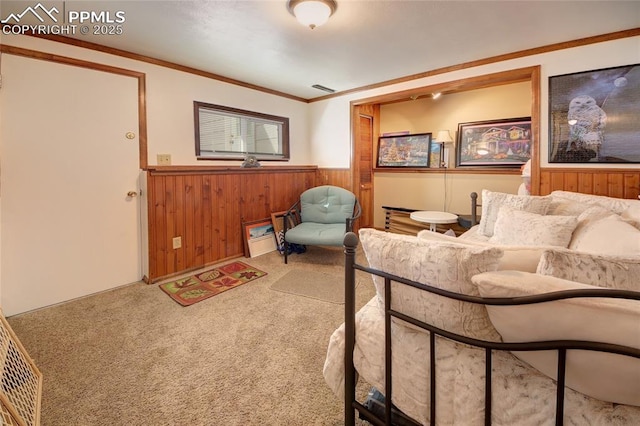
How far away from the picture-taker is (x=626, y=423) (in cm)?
75

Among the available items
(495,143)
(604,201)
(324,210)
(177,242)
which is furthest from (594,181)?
(177,242)

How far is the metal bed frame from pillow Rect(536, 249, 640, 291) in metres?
0.20

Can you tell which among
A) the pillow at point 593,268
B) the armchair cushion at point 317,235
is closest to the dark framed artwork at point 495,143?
the armchair cushion at point 317,235

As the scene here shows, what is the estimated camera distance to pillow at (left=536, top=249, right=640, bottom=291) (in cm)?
91

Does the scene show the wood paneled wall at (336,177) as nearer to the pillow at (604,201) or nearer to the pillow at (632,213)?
the pillow at (604,201)

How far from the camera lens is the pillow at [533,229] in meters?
1.93

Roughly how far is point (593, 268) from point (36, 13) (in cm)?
359

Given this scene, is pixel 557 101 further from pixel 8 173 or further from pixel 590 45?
pixel 8 173

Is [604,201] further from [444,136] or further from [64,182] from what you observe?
[64,182]

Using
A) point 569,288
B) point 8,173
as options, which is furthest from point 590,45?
point 8,173

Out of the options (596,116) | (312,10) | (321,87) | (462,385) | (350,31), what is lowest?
(462,385)

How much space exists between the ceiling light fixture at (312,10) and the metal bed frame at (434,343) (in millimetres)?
1746

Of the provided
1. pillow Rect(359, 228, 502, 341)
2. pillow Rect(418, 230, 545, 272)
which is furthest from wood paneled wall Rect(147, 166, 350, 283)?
pillow Rect(418, 230, 545, 272)

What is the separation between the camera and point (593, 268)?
37.1 inches
